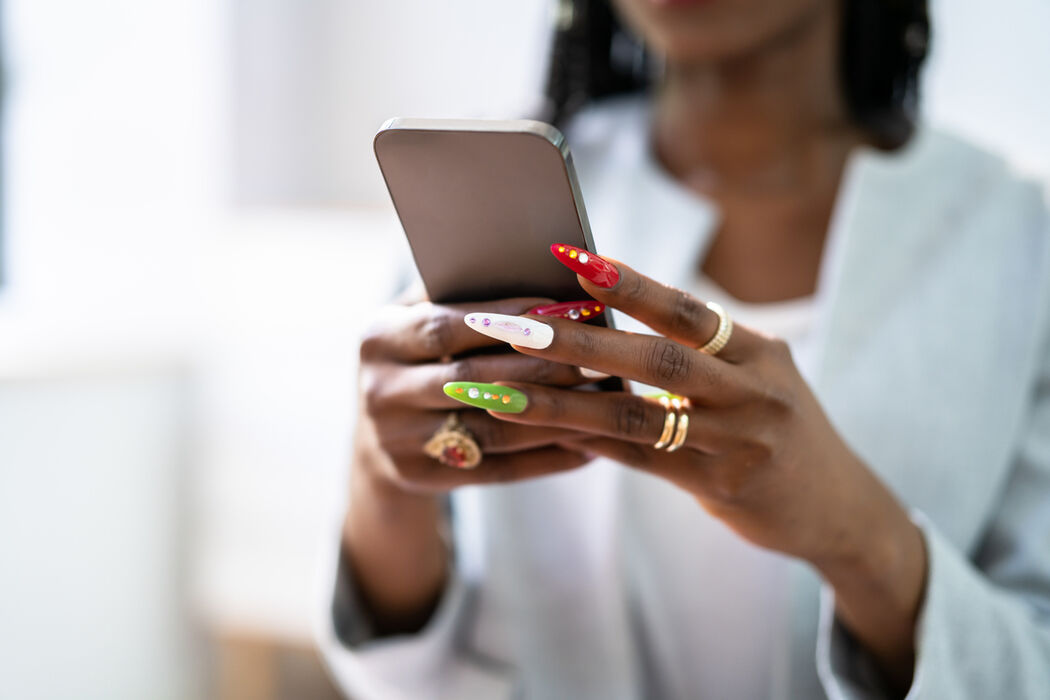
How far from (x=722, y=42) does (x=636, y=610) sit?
18.9 inches

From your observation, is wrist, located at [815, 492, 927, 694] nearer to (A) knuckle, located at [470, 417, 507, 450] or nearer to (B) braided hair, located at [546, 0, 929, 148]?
(A) knuckle, located at [470, 417, 507, 450]

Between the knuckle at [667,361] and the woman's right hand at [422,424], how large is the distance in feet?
0.17

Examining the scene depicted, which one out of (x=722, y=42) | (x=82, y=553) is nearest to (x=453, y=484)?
(x=722, y=42)

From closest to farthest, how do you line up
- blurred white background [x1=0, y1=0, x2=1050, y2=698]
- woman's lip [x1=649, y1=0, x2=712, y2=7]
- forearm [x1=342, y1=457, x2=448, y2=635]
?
forearm [x1=342, y1=457, x2=448, y2=635], woman's lip [x1=649, y1=0, x2=712, y2=7], blurred white background [x1=0, y1=0, x2=1050, y2=698]

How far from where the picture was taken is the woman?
41cm

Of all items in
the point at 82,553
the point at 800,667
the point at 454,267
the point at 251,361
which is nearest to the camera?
the point at 454,267

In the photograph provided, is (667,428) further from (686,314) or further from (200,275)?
(200,275)

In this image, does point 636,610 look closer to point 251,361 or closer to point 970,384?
point 970,384

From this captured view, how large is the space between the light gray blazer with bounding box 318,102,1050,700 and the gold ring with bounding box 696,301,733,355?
0.98 feet

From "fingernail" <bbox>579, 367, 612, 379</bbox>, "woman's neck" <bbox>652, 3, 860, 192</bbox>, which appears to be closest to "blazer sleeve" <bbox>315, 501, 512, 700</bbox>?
"fingernail" <bbox>579, 367, 612, 379</bbox>

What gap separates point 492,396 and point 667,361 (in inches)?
3.0

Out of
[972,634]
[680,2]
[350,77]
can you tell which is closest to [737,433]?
[972,634]

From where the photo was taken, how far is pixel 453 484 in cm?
46

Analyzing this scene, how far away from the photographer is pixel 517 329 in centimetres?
34
